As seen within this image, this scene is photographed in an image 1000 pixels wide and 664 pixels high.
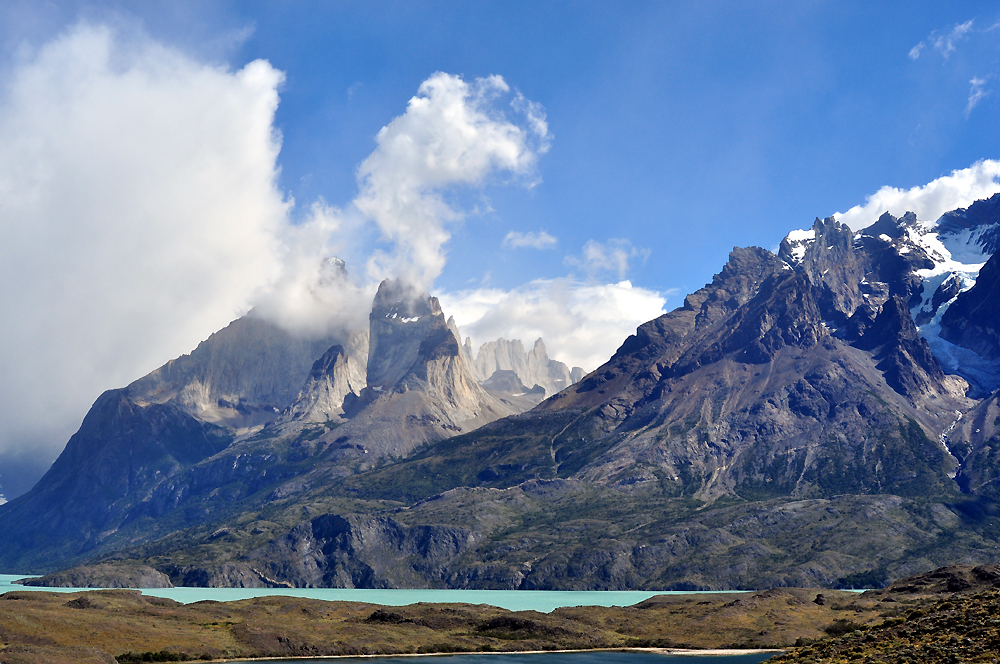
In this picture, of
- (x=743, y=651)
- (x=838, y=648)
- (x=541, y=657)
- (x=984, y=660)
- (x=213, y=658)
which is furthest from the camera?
(x=743, y=651)

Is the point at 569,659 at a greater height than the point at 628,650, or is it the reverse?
the point at 569,659

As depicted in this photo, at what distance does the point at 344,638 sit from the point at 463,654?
25345mm

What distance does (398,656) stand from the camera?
177 meters

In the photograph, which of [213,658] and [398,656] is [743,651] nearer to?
[398,656]

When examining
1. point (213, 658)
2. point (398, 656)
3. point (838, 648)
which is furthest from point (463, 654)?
point (838, 648)

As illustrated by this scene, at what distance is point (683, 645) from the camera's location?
19438 cm

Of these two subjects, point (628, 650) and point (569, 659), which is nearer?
point (569, 659)

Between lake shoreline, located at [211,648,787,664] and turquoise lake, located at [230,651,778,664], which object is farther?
lake shoreline, located at [211,648,787,664]

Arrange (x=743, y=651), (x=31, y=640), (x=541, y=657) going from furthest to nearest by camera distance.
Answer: (x=743, y=651), (x=541, y=657), (x=31, y=640)

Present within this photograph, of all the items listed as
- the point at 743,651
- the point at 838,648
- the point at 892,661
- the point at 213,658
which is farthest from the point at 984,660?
the point at 213,658

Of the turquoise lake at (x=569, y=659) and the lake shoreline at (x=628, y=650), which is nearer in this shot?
the turquoise lake at (x=569, y=659)

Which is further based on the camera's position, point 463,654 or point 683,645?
point 683,645

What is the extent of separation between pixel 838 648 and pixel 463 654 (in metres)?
91.6

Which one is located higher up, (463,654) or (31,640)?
(31,640)
